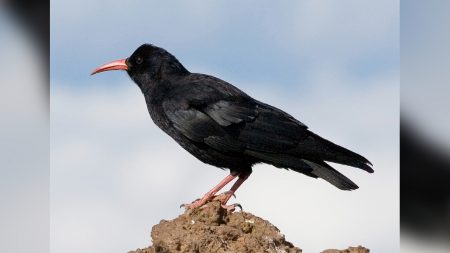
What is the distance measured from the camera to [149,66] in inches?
290

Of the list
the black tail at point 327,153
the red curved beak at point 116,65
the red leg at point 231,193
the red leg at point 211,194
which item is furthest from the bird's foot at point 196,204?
the red curved beak at point 116,65

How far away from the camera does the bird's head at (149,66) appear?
7258 mm

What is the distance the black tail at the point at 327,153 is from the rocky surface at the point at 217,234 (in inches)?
36.9

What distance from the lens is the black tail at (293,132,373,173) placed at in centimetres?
636

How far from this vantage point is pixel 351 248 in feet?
18.8

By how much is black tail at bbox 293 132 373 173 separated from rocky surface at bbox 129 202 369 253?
0.94m

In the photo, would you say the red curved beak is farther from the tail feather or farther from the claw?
the tail feather

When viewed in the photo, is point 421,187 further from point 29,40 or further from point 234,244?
point 29,40

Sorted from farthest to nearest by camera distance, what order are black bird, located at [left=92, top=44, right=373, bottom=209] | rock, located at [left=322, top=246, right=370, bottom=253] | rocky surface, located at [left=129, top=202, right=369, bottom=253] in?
black bird, located at [left=92, top=44, right=373, bottom=209], rock, located at [left=322, top=246, right=370, bottom=253], rocky surface, located at [left=129, top=202, right=369, bottom=253]

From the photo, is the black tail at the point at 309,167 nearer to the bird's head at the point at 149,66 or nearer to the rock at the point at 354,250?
the rock at the point at 354,250

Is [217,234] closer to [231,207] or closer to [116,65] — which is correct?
[231,207]

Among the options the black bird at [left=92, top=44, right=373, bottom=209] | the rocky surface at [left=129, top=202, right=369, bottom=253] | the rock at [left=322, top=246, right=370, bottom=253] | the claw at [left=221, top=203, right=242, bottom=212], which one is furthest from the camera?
the black bird at [left=92, top=44, right=373, bottom=209]

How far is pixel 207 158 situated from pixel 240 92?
0.73m

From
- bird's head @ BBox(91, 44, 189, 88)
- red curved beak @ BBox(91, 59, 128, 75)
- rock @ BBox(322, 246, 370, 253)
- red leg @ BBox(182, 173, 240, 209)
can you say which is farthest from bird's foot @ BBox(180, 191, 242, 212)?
red curved beak @ BBox(91, 59, 128, 75)
